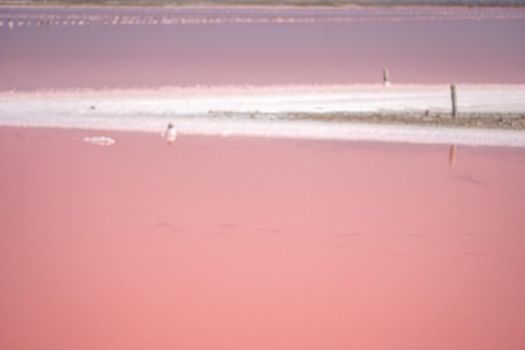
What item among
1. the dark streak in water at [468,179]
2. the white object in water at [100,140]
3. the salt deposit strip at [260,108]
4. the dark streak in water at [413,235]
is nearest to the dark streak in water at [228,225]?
the dark streak in water at [413,235]

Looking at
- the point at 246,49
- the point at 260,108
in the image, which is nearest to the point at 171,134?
the point at 260,108

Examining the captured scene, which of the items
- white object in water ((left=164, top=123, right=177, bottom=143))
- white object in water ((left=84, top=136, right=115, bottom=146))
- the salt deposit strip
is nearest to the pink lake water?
the salt deposit strip

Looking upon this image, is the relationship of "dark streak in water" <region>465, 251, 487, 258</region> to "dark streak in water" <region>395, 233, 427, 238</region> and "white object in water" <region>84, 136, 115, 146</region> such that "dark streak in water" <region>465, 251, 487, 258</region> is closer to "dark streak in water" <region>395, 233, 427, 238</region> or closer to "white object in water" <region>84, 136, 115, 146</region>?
"dark streak in water" <region>395, 233, 427, 238</region>

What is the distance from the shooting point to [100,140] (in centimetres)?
1451

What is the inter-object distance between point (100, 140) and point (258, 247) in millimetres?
6068

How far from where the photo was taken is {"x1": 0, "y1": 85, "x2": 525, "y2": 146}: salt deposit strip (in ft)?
51.0

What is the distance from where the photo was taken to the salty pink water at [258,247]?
746cm

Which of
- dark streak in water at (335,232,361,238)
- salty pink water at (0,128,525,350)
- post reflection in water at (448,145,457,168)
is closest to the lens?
salty pink water at (0,128,525,350)

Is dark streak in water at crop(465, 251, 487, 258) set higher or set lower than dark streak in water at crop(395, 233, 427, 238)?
lower

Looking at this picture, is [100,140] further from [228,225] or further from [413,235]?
[413,235]

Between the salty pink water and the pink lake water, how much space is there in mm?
8767

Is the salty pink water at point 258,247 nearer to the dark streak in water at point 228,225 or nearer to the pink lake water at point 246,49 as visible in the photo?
the dark streak in water at point 228,225

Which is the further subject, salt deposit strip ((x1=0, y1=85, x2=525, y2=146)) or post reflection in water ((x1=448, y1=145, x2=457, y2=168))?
salt deposit strip ((x1=0, y1=85, x2=525, y2=146))

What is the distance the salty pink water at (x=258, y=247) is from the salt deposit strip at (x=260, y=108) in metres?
1.32
